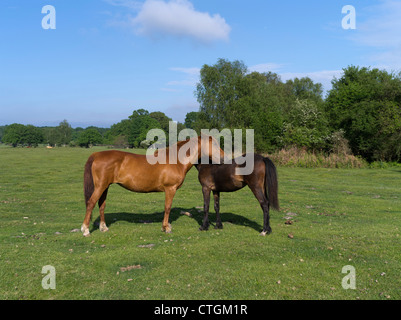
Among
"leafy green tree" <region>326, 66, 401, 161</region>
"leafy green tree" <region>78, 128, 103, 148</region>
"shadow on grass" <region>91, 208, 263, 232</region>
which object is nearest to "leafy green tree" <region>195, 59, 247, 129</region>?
"leafy green tree" <region>326, 66, 401, 161</region>

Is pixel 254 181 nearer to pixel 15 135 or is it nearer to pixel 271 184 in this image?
pixel 271 184

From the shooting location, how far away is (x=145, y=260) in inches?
265

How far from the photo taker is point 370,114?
3578cm

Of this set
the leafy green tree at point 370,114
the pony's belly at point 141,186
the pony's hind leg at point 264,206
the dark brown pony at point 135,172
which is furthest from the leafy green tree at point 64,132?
the pony's hind leg at point 264,206

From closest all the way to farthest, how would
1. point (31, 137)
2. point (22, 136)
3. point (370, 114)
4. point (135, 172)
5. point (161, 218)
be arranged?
1. point (135, 172)
2. point (161, 218)
3. point (370, 114)
4. point (22, 136)
5. point (31, 137)

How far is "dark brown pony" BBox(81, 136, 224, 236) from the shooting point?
27.7 feet

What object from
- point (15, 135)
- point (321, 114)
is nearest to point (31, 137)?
point (15, 135)

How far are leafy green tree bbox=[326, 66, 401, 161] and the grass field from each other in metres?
25.3

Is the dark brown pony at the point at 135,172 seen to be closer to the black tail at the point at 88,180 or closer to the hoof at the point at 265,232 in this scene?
the black tail at the point at 88,180

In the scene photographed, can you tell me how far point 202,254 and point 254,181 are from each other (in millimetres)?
2760

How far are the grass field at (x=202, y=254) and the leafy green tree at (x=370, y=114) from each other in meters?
25.3

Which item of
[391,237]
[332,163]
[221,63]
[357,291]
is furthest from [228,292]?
[221,63]

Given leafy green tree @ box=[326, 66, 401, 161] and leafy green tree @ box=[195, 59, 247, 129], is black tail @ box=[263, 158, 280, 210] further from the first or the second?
leafy green tree @ box=[195, 59, 247, 129]

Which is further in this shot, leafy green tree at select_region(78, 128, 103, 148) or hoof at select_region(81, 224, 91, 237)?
leafy green tree at select_region(78, 128, 103, 148)
